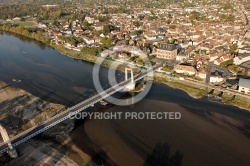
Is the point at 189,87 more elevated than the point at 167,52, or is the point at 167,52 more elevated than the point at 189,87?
the point at 167,52

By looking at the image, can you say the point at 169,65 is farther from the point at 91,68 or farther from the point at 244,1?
the point at 244,1

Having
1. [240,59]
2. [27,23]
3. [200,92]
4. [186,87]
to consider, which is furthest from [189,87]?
[27,23]

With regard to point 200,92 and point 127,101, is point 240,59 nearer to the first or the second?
point 200,92

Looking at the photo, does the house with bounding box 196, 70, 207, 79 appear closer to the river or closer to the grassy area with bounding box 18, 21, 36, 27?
the river

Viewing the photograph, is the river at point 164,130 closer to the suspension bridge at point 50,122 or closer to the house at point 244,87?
the suspension bridge at point 50,122

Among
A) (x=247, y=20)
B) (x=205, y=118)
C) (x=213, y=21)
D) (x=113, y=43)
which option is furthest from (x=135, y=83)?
(x=247, y=20)
